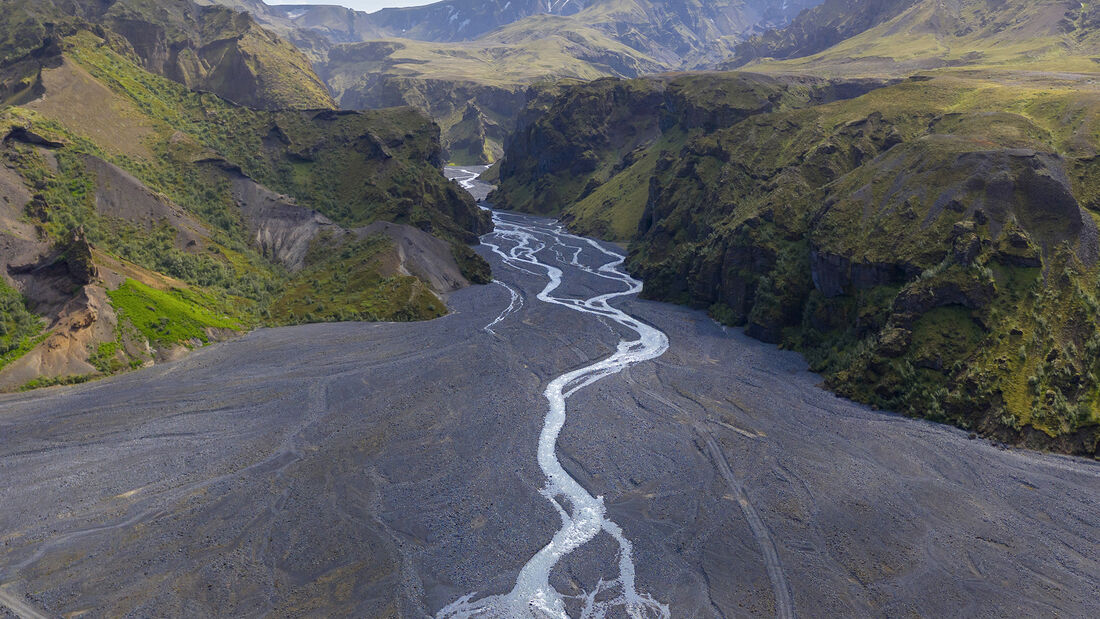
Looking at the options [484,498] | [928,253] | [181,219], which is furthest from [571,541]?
[181,219]

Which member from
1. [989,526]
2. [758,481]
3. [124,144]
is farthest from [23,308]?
[989,526]

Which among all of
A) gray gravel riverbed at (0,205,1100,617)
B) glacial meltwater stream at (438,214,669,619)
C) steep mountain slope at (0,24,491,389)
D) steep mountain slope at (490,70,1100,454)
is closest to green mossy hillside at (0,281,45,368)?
steep mountain slope at (0,24,491,389)

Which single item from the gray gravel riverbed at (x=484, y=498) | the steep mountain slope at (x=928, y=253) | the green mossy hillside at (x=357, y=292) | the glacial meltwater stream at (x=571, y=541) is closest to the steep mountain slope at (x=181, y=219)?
the green mossy hillside at (x=357, y=292)

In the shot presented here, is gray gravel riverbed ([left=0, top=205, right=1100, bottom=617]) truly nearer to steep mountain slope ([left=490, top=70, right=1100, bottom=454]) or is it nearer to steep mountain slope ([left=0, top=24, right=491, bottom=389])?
steep mountain slope ([left=490, top=70, right=1100, bottom=454])

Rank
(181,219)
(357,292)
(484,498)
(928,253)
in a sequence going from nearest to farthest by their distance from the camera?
(484,498) → (928,253) → (357,292) → (181,219)

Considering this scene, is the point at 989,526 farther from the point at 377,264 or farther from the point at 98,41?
the point at 98,41

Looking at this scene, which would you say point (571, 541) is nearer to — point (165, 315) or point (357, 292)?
point (165, 315)
